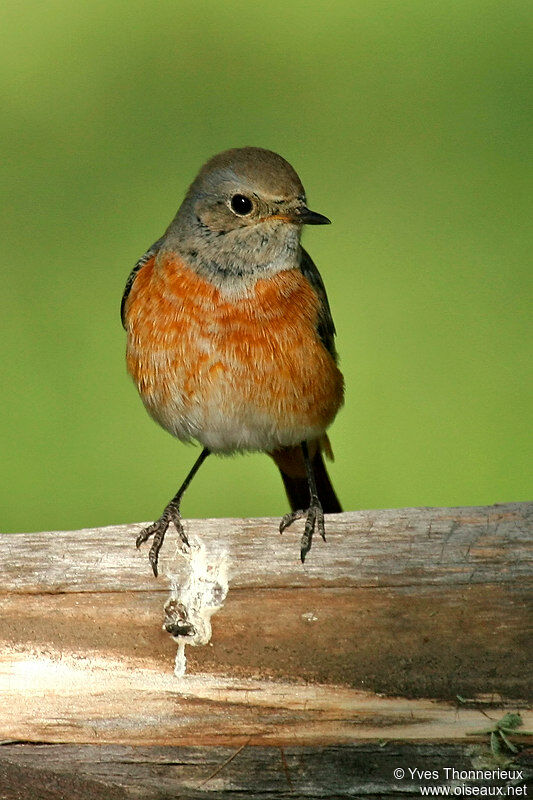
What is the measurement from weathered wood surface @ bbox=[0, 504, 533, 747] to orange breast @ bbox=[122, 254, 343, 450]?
0.82m

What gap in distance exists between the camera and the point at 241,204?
3926mm

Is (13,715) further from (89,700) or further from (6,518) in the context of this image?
(6,518)

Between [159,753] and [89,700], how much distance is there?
0.22 m

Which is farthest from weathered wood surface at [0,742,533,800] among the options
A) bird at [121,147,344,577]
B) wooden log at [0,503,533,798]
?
bird at [121,147,344,577]

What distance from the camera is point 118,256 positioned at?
5.99m

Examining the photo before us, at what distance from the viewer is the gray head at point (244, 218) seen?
382 cm

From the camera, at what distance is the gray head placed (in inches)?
151

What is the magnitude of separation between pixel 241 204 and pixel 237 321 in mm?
406

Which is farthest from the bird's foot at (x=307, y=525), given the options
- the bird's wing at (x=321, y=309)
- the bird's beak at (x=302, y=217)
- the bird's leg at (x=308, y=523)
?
the bird's beak at (x=302, y=217)

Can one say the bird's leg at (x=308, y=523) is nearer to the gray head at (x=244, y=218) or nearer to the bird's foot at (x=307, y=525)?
the bird's foot at (x=307, y=525)

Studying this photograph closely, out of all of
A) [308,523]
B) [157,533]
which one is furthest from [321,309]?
[157,533]

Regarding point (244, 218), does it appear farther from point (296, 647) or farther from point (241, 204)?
point (296, 647)

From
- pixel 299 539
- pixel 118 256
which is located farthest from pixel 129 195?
pixel 299 539

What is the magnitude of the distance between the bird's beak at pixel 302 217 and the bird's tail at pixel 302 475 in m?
0.89
